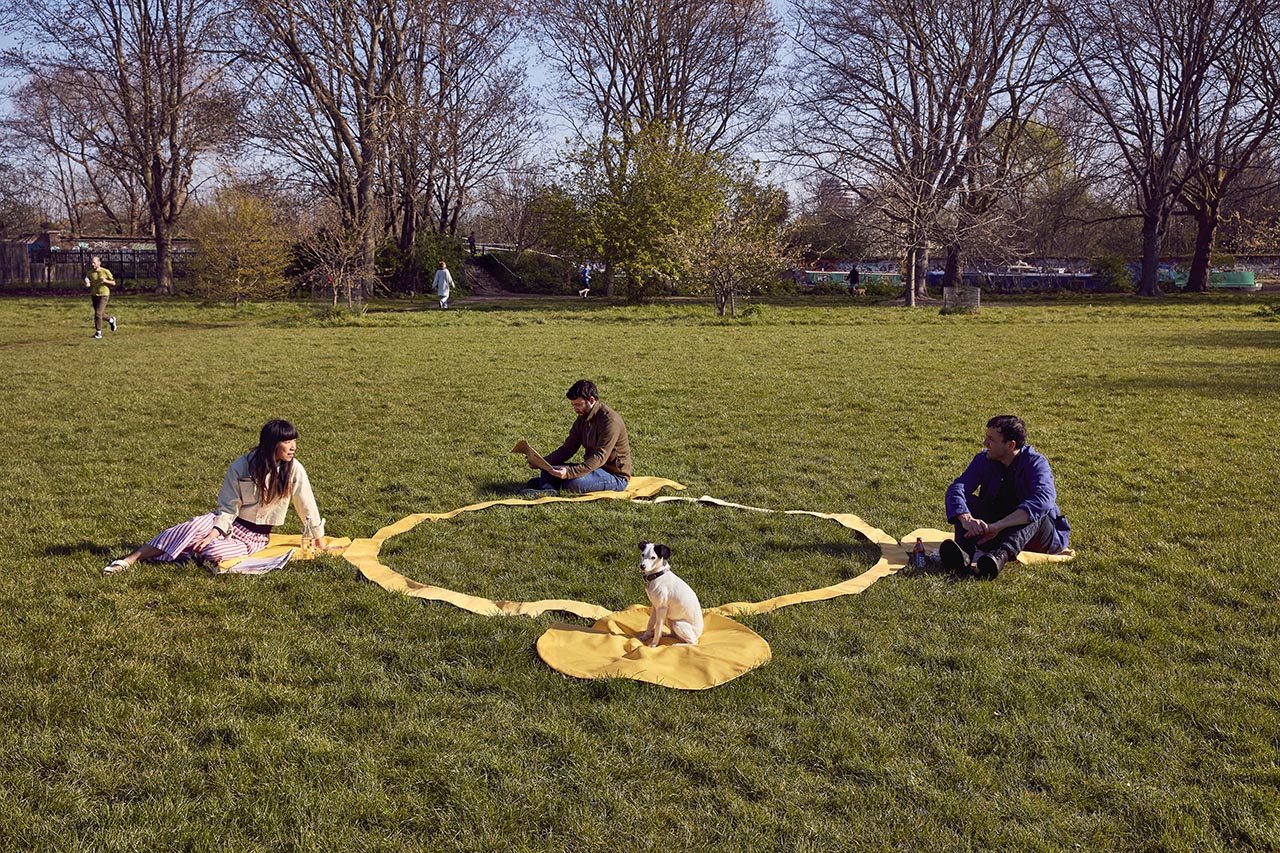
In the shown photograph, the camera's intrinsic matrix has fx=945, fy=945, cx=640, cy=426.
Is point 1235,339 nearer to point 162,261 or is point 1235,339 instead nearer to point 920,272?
point 920,272

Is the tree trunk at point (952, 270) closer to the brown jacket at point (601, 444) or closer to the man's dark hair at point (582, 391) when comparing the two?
the brown jacket at point (601, 444)

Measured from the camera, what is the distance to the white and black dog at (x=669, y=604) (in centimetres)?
459

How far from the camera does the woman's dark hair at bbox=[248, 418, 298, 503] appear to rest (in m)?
5.86

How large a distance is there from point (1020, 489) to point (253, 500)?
4.93 m

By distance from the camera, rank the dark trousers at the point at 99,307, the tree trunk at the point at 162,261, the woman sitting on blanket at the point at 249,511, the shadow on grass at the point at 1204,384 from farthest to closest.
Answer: the tree trunk at the point at 162,261 < the dark trousers at the point at 99,307 < the shadow on grass at the point at 1204,384 < the woman sitting on blanket at the point at 249,511

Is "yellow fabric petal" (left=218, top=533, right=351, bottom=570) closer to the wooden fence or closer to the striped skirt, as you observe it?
the striped skirt

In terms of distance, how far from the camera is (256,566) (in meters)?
5.71

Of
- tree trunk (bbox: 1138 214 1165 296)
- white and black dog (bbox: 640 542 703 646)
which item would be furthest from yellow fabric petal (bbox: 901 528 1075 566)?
tree trunk (bbox: 1138 214 1165 296)

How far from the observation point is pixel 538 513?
7.18 metres

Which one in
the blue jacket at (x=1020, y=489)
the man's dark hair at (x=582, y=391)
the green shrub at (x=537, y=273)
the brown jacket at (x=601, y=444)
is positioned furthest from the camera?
the green shrub at (x=537, y=273)

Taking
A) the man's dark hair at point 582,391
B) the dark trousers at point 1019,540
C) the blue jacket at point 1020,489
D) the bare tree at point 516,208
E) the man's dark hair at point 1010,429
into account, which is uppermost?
the bare tree at point 516,208

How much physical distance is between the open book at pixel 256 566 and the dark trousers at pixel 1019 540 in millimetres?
4191

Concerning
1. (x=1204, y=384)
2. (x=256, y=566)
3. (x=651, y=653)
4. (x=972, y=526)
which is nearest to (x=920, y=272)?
(x=1204, y=384)

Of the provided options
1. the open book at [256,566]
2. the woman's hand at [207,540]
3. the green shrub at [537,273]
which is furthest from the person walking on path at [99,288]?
the green shrub at [537,273]
